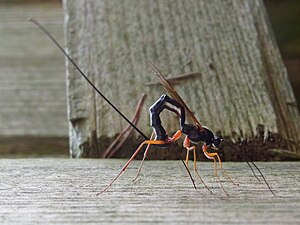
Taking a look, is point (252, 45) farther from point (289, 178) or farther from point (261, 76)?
point (289, 178)

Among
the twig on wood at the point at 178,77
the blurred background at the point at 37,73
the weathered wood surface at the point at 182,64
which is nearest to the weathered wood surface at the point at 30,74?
the blurred background at the point at 37,73

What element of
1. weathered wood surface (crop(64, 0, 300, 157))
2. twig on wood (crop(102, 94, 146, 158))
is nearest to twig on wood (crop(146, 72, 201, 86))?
weathered wood surface (crop(64, 0, 300, 157))

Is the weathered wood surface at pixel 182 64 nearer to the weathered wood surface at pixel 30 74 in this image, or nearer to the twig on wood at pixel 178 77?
the twig on wood at pixel 178 77

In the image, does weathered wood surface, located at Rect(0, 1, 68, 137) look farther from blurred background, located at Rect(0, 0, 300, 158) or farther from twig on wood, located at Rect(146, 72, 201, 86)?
twig on wood, located at Rect(146, 72, 201, 86)

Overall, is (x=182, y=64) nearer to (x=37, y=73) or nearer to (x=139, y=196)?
(x=139, y=196)

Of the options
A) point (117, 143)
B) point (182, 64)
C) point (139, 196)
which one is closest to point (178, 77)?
point (182, 64)
